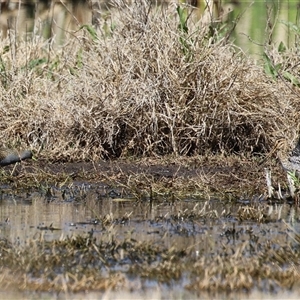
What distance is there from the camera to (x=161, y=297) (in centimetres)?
475

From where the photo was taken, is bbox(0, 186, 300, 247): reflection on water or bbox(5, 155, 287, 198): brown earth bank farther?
bbox(5, 155, 287, 198): brown earth bank

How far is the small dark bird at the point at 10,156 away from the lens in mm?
8445

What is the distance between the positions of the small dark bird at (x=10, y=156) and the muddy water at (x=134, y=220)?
749mm

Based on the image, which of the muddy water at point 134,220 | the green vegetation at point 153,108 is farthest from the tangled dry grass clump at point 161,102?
the muddy water at point 134,220

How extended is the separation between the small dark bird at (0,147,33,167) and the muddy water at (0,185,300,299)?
75 centimetres

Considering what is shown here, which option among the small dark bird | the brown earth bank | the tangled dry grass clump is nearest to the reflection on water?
the brown earth bank

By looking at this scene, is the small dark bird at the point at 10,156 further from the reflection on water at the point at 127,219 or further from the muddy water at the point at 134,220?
the reflection on water at the point at 127,219

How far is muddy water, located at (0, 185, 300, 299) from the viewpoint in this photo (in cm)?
597

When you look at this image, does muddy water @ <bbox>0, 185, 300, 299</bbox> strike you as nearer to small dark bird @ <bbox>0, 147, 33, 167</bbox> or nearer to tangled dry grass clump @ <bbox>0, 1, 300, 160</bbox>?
small dark bird @ <bbox>0, 147, 33, 167</bbox>

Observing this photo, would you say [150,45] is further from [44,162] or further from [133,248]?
[133,248]

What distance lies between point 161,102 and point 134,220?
2682 mm

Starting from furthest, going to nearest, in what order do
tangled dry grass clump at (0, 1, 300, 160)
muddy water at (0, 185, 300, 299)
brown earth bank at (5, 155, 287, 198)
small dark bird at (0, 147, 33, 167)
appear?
1. tangled dry grass clump at (0, 1, 300, 160)
2. small dark bird at (0, 147, 33, 167)
3. brown earth bank at (5, 155, 287, 198)
4. muddy water at (0, 185, 300, 299)

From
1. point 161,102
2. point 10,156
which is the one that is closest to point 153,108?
point 161,102

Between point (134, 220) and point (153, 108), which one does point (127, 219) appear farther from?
point (153, 108)
